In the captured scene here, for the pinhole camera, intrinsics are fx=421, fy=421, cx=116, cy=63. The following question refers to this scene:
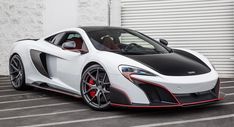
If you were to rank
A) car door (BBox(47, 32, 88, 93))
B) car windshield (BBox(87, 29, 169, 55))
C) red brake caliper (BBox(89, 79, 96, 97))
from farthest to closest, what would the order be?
car door (BBox(47, 32, 88, 93)) → car windshield (BBox(87, 29, 169, 55)) → red brake caliper (BBox(89, 79, 96, 97))

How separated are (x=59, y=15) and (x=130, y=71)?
5.98 metres

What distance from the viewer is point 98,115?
5.54 m

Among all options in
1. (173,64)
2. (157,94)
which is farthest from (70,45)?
(157,94)

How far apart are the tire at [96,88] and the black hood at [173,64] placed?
0.48m

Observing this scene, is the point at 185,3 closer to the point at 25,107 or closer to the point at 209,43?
the point at 209,43

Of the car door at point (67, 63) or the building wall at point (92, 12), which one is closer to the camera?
the car door at point (67, 63)

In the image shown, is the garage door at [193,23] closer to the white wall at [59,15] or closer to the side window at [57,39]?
the white wall at [59,15]

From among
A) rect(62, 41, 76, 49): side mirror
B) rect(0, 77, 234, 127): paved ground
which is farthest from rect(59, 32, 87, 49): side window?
rect(0, 77, 234, 127): paved ground

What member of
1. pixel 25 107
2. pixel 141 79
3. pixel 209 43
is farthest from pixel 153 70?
pixel 209 43

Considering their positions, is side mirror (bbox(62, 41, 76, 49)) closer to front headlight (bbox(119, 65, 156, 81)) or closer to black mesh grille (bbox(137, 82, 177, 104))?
front headlight (bbox(119, 65, 156, 81))

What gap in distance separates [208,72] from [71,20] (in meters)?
6.08

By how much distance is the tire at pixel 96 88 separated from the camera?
18.7ft

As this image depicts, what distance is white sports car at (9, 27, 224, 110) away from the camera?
17.1 feet

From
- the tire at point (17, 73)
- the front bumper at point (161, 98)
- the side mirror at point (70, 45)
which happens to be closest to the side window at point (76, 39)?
the side mirror at point (70, 45)
